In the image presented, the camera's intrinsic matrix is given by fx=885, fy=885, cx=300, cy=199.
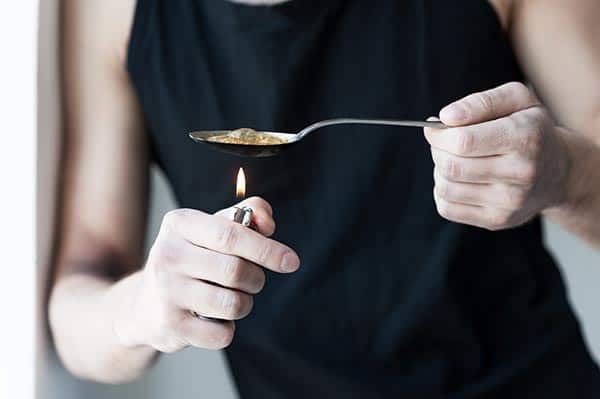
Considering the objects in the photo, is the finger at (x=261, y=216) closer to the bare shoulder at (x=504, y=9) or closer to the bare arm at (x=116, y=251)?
the bare arm at (x=116, y=251)

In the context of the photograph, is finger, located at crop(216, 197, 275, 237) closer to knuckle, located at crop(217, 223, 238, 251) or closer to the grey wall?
knuckle, located at crop(217, 223, 238, 251)

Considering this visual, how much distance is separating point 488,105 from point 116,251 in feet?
1.67

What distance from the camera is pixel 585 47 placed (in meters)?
0.97

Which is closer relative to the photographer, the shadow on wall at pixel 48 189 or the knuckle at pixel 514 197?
the knuckle at pixel 514 197

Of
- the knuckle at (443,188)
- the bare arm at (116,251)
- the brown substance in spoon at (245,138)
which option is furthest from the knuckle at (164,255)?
the knuckle at (443,188)

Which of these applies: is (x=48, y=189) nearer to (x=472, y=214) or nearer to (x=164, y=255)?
(x=164, y=255)

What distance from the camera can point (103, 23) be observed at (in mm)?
1045

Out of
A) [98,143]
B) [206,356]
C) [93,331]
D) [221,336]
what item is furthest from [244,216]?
[206,356]

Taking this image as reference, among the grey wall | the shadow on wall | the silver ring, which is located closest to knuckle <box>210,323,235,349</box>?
the silver ring

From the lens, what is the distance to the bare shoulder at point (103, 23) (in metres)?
1.04

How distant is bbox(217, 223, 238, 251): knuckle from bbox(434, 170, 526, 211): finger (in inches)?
7.6

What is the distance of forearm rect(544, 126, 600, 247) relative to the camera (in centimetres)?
83

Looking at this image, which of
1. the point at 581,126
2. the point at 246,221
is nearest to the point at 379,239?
the point at 581,126

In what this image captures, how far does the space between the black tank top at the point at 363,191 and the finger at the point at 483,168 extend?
24cm
